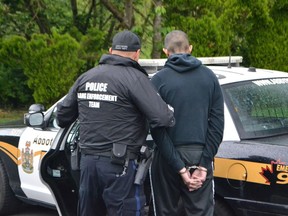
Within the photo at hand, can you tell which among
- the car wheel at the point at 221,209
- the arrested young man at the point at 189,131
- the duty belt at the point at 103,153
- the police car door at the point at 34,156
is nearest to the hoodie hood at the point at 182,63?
the arrested young man at the point at 189,131

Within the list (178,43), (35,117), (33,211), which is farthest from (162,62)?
(33,211)

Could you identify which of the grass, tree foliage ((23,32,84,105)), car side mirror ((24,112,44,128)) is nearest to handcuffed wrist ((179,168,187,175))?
car side mirror ((24,112,44,128))

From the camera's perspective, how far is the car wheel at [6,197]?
5.96 meters

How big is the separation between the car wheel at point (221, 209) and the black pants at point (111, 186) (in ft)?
2.17

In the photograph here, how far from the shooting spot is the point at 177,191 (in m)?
4.00

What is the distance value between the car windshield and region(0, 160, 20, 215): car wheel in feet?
8.34

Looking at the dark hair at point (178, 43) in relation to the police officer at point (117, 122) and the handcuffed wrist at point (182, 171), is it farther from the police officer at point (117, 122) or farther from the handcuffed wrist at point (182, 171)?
the handcuffed wrist at point (182, 171)

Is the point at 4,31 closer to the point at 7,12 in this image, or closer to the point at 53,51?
the point at 7,12

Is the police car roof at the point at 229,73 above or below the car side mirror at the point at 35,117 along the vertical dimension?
above

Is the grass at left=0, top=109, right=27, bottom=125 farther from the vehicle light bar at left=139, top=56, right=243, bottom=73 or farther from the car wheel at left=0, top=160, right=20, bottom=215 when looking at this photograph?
the vehicle light bar at left=139, top=56, right=243, bottom=73

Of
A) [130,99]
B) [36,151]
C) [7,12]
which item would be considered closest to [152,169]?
[130,99]

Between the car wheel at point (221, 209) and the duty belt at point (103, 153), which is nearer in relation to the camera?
the duty belt at point (103, 153)

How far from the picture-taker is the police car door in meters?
5.37

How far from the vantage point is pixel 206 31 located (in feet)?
33.2
